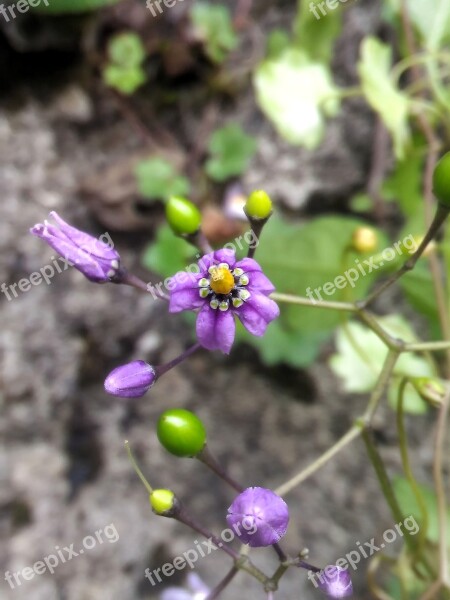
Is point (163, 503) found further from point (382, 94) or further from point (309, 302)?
point (382, 94)

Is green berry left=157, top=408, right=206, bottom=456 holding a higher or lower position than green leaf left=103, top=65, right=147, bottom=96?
lower

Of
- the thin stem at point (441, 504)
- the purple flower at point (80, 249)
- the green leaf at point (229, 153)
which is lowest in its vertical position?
the thin stem at point (441, 504)

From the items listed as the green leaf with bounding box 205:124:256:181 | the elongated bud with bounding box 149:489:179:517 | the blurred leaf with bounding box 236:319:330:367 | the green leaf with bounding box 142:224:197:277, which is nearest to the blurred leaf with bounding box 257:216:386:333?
the blurred leaf with bounding box 236:319:330:367

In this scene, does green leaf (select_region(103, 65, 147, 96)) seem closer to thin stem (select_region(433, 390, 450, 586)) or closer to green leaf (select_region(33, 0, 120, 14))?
green leaf (select_region(33, 0, 120, 14))

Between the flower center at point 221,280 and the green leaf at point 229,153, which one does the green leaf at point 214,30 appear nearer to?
the green leaf at point 229,153

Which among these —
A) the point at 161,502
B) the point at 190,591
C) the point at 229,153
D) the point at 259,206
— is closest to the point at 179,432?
the point at 161,502

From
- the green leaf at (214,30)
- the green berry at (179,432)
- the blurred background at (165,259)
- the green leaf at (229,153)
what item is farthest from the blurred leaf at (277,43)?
the green berry at (179,432)

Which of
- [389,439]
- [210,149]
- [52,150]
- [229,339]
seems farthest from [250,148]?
[229,339]
